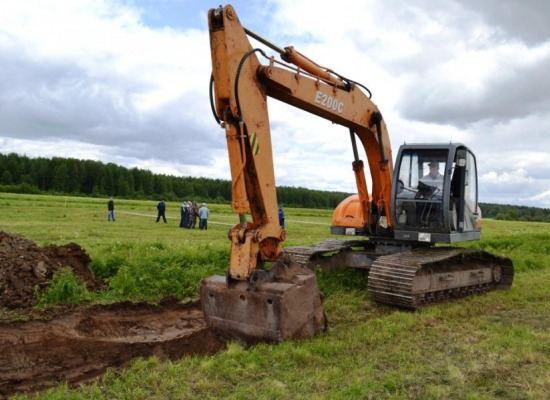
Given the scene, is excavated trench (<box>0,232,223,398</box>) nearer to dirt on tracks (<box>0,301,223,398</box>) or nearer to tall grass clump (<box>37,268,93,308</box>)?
dirt on tracks (<box>0,301,223,398</box>)

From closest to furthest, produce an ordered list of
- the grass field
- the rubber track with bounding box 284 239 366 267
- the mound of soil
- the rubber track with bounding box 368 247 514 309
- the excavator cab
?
1. the grass field
2. the rubber track with bounding box 368 247 514 309
3. the mound of soil
4. the excavator cab
5. the rubber track with bounding box 284 239 366 267

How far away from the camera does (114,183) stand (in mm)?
104750

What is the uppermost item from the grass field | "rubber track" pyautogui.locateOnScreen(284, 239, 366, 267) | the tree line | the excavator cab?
the tree line

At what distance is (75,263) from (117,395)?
20.7 ft

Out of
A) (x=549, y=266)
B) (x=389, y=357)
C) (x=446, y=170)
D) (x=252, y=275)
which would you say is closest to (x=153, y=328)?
(x=252, y=275)

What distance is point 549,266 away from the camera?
15.5 m

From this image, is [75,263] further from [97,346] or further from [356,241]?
[356,241]

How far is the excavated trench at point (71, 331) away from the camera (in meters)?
6.29

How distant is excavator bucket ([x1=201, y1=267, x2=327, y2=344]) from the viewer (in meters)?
6.77

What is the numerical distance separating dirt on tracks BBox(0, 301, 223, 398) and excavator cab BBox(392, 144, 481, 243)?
4266 millimetres

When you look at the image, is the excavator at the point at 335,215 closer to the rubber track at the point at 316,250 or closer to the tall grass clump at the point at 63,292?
the rubber track at the point at 316,250

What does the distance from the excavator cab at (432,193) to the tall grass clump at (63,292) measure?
583 centimetres

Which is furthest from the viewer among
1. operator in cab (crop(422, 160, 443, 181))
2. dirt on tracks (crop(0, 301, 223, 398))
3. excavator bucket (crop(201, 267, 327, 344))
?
operator in cab (crop(422, 160, 443, 181))

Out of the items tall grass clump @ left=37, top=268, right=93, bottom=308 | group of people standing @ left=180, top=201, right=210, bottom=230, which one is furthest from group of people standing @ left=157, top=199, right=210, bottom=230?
tall grass clump @ left=37, top=268, right=93, bottom=308
